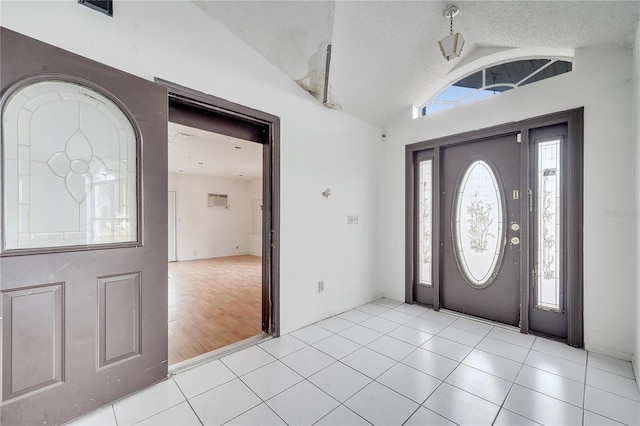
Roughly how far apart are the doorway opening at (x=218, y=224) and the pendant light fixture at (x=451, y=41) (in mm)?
1665

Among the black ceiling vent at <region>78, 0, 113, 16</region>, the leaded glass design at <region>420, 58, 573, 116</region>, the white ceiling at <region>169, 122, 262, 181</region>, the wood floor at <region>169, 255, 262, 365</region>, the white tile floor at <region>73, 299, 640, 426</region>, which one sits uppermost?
the leaded glass design at <region>420, 58, 573, 116</region>

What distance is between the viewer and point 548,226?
2721 mm

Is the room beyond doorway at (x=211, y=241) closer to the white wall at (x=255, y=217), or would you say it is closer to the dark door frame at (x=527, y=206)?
the white wall at (x=255, y=217)

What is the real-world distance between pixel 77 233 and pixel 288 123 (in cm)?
196

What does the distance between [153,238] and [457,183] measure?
3250 millimetres

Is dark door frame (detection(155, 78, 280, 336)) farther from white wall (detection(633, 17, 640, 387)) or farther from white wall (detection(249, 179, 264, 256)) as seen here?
white wall (detection(249, 179, 264, 256))


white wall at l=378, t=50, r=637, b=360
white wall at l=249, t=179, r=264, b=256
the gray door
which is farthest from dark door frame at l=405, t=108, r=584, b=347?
white wall at l=249, t=179, r=264, b=256

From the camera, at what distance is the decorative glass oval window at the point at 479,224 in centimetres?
306

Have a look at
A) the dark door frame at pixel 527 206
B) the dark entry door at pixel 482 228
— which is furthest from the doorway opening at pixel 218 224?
the dark entry door at pixel 482 228

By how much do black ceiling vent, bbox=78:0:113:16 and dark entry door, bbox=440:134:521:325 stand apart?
3446 mm

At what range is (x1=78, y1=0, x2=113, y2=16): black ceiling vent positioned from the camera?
1684 mm

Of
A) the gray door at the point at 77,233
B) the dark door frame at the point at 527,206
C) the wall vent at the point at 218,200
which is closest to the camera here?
the gray door at the point at 77,233

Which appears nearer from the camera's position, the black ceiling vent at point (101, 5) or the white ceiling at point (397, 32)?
the black ceiling vent at point (101, 5)

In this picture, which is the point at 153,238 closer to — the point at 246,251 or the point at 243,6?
the point at 243,6
